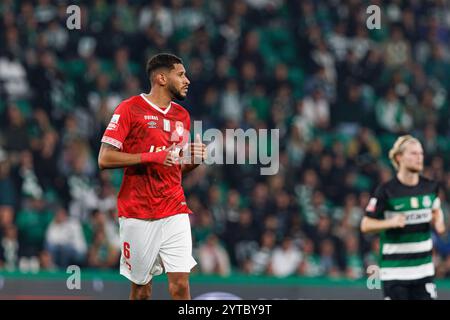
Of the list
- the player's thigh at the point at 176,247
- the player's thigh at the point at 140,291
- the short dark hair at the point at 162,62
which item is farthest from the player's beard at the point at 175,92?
the player's thigh at the point at 140,291

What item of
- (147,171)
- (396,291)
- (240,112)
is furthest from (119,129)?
(240,112)

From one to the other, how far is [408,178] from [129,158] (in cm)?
258

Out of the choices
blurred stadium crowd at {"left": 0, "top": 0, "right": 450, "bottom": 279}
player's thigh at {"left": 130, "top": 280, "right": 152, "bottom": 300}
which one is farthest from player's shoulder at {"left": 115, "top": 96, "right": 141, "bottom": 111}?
blurred stadium crowd at {"left": 0, "top": 0, "right": 450, "bottom": 279}

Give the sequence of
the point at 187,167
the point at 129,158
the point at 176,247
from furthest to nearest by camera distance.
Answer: the point at 187,167, the point at 176,247, the point at 129,158

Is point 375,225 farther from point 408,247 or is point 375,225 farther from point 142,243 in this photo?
point 142,243

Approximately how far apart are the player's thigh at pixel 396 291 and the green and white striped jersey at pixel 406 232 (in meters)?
0.05

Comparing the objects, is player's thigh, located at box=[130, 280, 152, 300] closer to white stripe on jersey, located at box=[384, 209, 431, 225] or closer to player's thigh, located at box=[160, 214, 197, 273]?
player's thigh, located at box=[160, 214, 197, 273]

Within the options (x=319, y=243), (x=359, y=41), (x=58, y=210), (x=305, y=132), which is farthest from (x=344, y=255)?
→ (x=359, y=41)

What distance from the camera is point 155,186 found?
26.9 ft

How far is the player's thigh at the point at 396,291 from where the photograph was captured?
30.0 ft

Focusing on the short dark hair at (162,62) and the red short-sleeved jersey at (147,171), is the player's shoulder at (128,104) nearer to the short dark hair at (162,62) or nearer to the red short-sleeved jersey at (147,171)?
the red short-sleeved jersey at (147,171)

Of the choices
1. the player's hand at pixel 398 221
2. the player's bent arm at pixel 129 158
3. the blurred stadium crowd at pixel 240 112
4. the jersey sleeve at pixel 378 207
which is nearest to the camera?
the player's bent arm at pixel 129 158

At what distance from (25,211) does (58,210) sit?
1.39ft
